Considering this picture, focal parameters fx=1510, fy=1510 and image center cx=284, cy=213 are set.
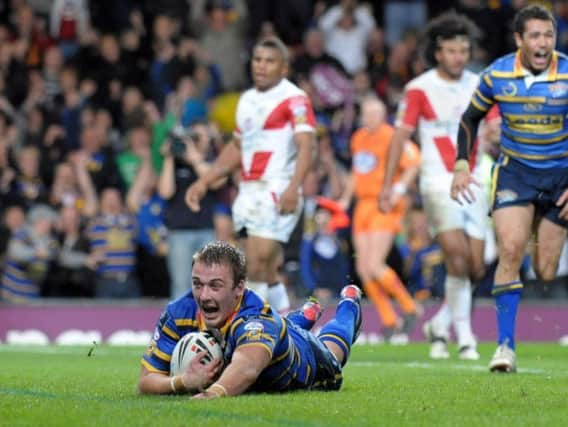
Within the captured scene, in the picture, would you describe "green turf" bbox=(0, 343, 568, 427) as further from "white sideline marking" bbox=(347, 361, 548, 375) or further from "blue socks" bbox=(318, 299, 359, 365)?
"blue socks" bbox=(318, 299, 359, 365)

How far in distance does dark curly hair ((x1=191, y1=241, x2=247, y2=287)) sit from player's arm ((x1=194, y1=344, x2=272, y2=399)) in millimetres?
336

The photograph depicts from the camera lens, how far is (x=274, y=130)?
12039 mm

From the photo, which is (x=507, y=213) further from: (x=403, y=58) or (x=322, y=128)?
(x=403, y=58)

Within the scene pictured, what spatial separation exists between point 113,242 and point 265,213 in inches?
227

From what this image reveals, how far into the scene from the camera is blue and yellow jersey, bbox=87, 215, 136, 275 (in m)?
17.3

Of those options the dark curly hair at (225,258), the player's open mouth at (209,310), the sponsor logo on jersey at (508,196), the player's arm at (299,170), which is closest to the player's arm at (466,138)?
the sponsor logo on jersey at (508,196)

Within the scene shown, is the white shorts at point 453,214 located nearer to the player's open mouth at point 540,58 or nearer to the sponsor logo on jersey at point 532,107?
the sponsor logo on jersey at point 532,107

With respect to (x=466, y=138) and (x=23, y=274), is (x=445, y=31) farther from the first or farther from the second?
(x=23, y=274)

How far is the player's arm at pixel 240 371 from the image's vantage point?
7.10m

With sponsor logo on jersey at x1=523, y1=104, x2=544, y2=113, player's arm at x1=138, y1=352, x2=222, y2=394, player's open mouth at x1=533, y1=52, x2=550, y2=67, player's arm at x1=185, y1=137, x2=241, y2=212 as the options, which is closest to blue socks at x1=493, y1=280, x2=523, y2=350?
sponsor logo on jersey at x1=523, y1=104, x2=544, y2=113

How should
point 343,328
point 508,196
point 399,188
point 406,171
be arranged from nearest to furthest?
point 343,328, point 508,196, point 399,188, point 406,171

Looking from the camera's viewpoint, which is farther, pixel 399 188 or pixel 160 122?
pixel 160 122

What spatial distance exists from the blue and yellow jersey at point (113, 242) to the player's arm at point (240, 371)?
10.3 metres

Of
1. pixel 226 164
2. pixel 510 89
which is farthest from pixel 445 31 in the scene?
pixel 510 89
